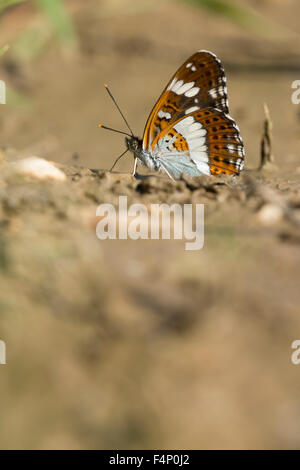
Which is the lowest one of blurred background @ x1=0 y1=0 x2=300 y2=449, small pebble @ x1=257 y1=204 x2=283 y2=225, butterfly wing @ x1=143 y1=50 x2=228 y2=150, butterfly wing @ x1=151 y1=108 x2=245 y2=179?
blurred background @ x1=0 y1=0 x2=300 y2=449

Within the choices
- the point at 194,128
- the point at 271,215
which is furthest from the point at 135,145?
the point at 271,215

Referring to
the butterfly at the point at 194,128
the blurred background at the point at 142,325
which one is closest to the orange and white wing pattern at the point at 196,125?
the butterfly at the point at 194,128

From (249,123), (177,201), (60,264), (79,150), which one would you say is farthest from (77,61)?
(60,264)

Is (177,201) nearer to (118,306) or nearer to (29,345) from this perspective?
(118,306)

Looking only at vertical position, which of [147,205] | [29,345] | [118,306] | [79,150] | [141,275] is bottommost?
[29,345]

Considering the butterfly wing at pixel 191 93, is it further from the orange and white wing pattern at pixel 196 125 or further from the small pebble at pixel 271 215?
the small pebble at pixel 271 215

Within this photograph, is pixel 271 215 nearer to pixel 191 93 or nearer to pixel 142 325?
pixel 142 325

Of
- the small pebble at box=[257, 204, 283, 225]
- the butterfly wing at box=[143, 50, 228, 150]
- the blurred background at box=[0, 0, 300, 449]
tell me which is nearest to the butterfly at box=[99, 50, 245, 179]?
the butterfly wing at box=[143, 50, 228, 150]

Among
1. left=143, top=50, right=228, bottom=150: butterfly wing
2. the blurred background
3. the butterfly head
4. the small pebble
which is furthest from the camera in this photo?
the butterfly head

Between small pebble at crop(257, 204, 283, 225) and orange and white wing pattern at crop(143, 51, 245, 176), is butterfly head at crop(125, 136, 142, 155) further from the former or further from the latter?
small pebble at crop(257, 204, 283, 225)
